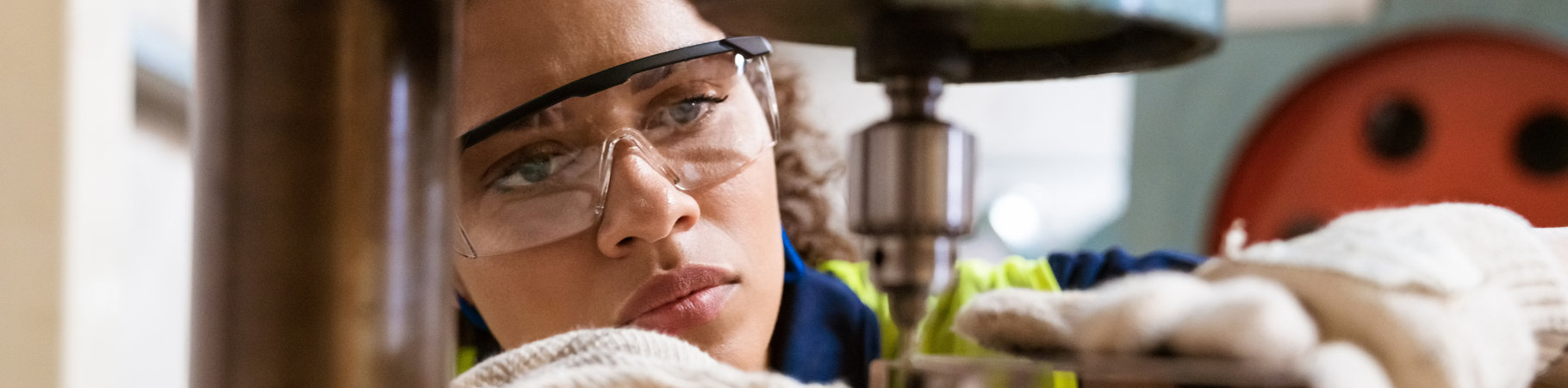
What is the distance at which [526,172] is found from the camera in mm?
587

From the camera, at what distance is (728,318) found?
639mm

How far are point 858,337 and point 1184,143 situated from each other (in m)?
1.42

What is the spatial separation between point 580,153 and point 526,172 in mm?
31

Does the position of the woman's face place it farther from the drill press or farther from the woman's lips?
the drill press

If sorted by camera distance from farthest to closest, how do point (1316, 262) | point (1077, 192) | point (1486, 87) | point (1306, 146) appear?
point (1077, 192) < point (1306, 146) < point (1486, 87) < point (1316, 262)

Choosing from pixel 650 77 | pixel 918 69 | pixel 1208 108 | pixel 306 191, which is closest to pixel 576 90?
pixel 650 77

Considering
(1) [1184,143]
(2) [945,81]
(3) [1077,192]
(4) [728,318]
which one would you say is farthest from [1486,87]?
(2) [945,81]

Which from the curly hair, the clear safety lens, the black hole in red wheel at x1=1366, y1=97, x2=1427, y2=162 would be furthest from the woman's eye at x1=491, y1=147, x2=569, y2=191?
the black hole in red wheel at x1=1366, y1=97, x2=1427, y2=162

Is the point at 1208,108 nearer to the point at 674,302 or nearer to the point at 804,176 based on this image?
the point at 804,176

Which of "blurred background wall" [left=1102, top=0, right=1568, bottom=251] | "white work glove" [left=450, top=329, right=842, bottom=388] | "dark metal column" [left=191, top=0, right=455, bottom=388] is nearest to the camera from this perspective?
"dark metal column" [left=191, top=0, right=455, bottom=388]

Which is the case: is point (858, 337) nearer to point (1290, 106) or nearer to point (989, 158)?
point (1290, 106)

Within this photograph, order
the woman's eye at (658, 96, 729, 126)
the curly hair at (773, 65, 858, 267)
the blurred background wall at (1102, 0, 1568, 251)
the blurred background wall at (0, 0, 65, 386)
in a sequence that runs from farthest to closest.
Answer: the blurred background wall at (1102, 0, 1568, 251)
the curly hair at (773, 65, 858, 267)
the woman's eye at (658, 96, 729, 126)
the blurred background wall at (0, 0, 65, 386)

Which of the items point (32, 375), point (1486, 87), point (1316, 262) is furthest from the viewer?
point (1486, 87)

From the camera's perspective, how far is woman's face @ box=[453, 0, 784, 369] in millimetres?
553
